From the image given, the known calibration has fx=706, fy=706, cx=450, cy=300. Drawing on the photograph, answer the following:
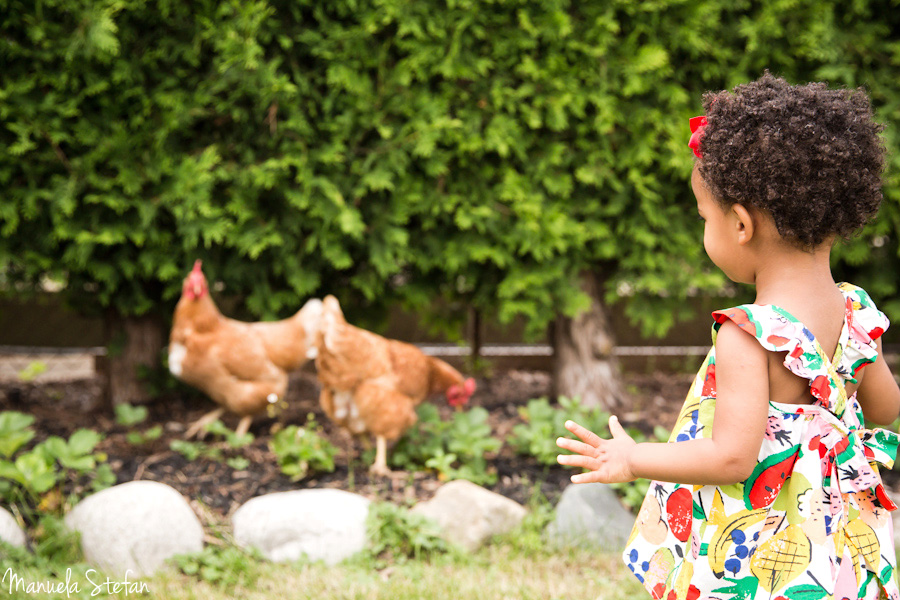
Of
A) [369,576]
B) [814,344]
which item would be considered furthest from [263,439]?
[814,344]

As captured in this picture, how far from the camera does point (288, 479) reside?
3.41m

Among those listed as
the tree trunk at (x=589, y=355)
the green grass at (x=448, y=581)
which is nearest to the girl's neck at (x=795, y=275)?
the green grass at (x=448, y=581)

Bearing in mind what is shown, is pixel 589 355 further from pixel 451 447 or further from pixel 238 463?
pixel 238 463

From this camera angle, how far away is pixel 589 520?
122 inches

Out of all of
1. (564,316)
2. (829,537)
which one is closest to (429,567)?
(829,537)

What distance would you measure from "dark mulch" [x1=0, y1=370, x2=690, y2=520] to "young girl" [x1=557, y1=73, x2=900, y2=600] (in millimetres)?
1889

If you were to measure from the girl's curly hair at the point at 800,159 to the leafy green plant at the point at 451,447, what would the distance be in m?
2.18

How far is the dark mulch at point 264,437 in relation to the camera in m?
3.34

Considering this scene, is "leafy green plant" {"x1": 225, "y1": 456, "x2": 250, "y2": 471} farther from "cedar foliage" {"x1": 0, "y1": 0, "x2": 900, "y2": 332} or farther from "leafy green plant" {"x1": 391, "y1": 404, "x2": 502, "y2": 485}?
"cedar foliage" {"x1": 0, "y1": 0, "x2": 900, "y2": 332}

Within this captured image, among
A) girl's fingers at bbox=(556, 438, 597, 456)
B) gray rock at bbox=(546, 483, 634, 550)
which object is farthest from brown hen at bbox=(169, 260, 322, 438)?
girl's fingers at bbox=(556, 438, 597, 456)

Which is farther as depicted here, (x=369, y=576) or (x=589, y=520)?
(x=589, y=520)

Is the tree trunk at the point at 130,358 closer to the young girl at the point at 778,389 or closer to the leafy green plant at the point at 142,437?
the leafy green plant at the point at 142,437

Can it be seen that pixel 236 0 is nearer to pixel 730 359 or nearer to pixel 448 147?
pixel 448 147

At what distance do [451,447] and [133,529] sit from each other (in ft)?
4.70
